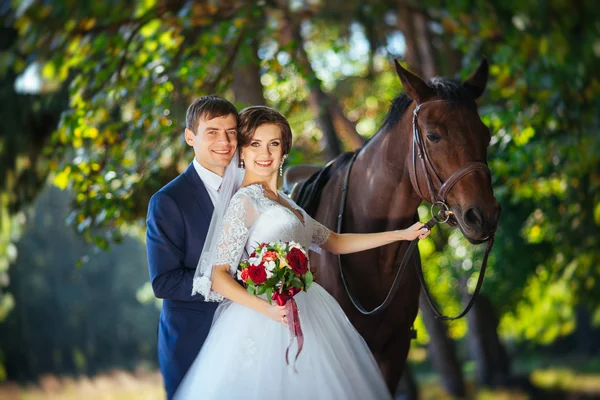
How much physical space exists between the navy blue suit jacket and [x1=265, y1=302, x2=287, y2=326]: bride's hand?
356 millimetres

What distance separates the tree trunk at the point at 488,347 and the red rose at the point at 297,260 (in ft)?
30.9

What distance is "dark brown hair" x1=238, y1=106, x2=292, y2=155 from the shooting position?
308cm

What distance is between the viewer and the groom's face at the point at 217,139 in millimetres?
3135

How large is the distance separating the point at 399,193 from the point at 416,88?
1.82 feet

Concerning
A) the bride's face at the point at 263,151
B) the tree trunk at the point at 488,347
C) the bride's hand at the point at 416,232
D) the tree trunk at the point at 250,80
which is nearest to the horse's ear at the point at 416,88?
the bride's hand at the point at 416,232

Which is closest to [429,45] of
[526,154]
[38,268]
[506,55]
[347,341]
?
[506,55]

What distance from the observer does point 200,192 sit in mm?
3229

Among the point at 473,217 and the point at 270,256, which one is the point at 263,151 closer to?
the point at 270,256

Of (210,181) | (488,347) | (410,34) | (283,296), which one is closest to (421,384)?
(488,347)

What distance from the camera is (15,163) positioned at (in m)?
7.30

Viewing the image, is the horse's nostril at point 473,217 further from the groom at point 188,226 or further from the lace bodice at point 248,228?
the groom at point 188,226

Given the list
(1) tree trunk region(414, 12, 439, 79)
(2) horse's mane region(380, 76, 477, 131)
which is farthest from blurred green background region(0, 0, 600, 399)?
(2) horse's mane region(380, 76, 477, 131)

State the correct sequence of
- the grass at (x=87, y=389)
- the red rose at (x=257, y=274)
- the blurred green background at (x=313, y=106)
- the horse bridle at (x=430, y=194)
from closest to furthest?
the red rose at (x=257, y=274) < the horse bridle at (x=430, y=194) < the blurred green background at (x=313, y=106) < the grass at (x=87, y=389)

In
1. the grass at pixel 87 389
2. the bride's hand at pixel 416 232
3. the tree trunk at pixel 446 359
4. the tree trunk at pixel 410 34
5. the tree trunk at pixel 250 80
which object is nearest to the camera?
the bride's hand at pixel 416 232
